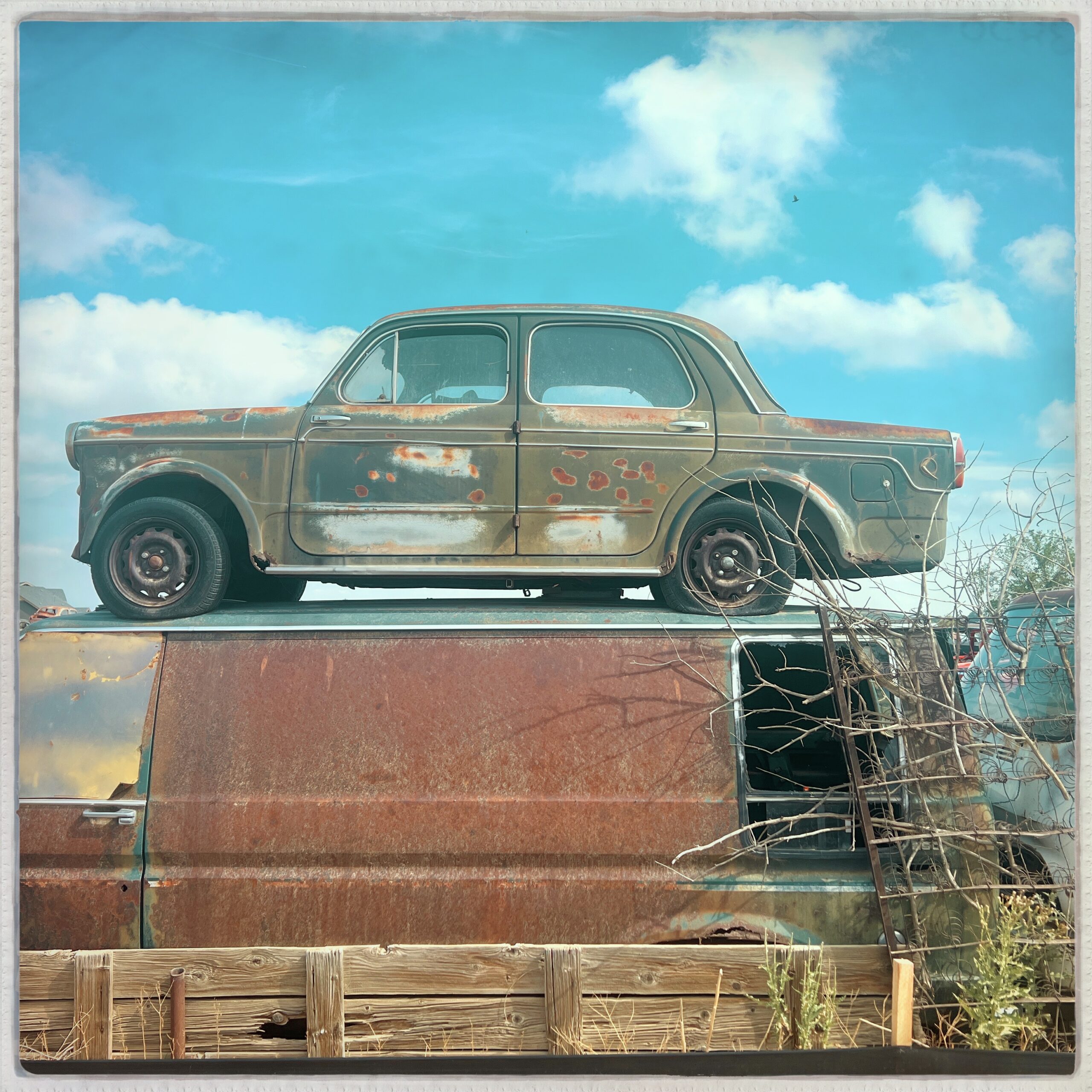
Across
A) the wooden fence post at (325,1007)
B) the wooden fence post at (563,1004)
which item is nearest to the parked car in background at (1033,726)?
the wooden fence post at (563,1004)

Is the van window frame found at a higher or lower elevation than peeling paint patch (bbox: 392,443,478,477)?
lower

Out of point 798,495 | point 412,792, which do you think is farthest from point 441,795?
point 798,495

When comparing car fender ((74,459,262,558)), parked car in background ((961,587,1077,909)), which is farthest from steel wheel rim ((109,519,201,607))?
parked car in background ((961,587,1077,909))

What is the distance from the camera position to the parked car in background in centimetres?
287

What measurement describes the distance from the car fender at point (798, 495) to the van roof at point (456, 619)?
10.3 inches

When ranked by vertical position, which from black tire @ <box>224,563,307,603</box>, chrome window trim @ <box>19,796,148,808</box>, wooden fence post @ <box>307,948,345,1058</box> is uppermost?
black tire @ <box>224,563,307,603</box>

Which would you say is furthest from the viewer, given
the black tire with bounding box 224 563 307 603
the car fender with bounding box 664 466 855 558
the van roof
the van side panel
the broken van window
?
the black tire with bounding box 224 563 307 603

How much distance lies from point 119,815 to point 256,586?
0.97 meters

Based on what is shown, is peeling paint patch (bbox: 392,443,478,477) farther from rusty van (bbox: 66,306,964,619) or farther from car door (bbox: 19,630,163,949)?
car door (bbox: 19,630,163,949)

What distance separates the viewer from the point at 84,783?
2834mm

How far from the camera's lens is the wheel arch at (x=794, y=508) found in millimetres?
3105

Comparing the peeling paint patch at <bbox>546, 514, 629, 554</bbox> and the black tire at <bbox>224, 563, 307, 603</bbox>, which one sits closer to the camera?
the peeling paint patch at <bbox>546, 514, 629, 554</bbox>

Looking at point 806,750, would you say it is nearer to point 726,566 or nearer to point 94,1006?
point 726,566

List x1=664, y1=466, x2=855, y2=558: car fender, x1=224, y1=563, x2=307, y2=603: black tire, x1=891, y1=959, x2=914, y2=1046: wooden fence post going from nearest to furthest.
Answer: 1. x1=891, y1=959, x2=914, y2=1046: wooden fence post
2. x1=664, y1=466, x2=855, y2=558: car fender
3. x1=224, y1=563, x2=307, y2=603: black tire
